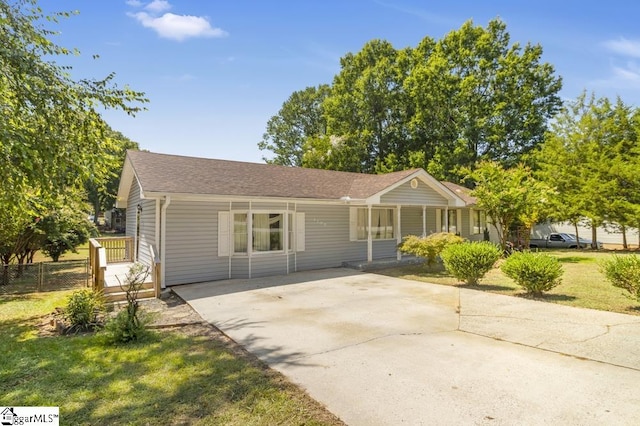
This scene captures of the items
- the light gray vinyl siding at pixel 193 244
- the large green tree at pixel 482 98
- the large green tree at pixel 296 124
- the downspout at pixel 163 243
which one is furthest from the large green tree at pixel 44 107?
the large green tree at pixel 296 124

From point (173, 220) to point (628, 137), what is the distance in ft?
93.5

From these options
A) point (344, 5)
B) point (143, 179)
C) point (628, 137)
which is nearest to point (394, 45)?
point (628, 137)

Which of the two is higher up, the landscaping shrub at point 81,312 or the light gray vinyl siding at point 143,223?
the light gray vinyl siding at point 143,223

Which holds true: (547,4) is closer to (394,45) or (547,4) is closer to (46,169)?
(46,169)

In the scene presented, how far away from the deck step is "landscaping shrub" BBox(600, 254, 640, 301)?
11234 millimetres

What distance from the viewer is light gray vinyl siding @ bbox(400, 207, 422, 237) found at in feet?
57.6

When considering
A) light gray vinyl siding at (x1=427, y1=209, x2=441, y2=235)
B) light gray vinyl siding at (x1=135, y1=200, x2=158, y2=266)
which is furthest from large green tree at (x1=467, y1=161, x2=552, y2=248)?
light gray vinyl siding at (x1=135, y1=200, x2=158, y2=266)

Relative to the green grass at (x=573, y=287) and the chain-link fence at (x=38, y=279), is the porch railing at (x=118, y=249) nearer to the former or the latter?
the chain-link fence at (x=38, y=279)

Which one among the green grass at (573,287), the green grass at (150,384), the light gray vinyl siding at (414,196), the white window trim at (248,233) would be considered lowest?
the green grass at (150,384)

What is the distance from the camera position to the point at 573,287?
396 inches

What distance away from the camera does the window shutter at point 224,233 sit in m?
11.5

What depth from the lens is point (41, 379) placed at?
443 cm

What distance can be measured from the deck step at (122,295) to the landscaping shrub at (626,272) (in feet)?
36.9

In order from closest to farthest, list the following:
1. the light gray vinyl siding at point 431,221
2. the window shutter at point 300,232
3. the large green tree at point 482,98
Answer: the window shutter at point 300,232 → the light gray vinyl siding at point 431,221 → the large green tree at point 482,98
